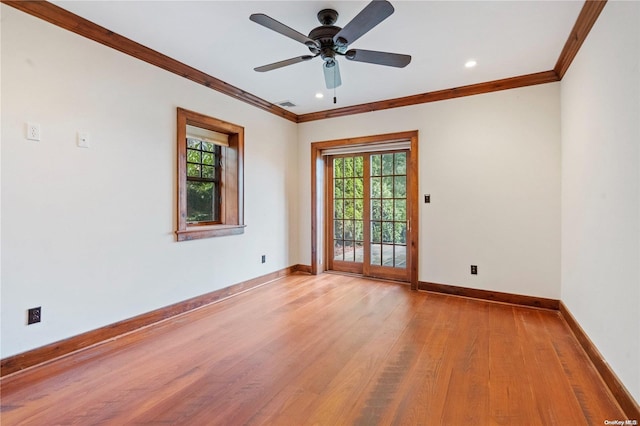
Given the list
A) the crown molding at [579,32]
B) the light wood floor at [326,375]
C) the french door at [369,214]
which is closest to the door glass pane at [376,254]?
the french door at [369,214]

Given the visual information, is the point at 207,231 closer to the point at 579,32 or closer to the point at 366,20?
the point at 366,20

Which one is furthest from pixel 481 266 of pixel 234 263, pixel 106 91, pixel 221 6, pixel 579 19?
pixel 106 91

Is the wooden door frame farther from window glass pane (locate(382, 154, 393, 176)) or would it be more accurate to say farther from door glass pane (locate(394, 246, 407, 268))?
window glass pane (locate(382, 154, 393, 176))

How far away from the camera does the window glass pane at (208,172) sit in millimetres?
3824

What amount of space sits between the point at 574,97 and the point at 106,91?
4.16 metres

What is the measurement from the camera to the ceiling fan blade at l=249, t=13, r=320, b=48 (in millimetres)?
1946

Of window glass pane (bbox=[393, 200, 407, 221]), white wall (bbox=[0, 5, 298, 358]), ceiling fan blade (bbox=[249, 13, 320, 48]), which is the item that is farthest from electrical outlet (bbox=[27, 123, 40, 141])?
window glass pane (bbox=[393, 200, 407, 221])

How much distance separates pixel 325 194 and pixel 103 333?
344 cm

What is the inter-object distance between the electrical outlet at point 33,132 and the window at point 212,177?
119cm

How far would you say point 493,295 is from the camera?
144 inches

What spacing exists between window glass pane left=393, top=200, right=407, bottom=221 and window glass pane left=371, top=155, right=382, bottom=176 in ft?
1.81

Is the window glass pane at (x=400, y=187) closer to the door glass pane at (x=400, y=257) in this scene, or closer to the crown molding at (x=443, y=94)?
the door glass pane at (x=400, y=257)

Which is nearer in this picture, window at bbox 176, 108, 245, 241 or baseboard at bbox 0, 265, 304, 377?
baseboard at bbox 0, 265, 304, 377

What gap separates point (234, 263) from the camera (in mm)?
3930
